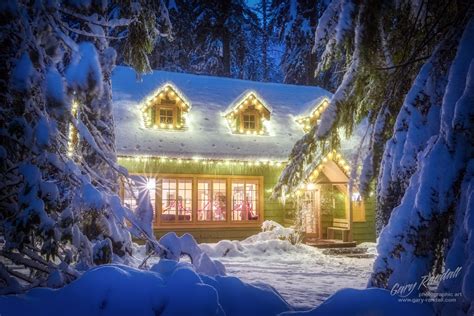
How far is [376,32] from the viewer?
13.9 feet

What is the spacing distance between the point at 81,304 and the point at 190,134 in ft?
40.6

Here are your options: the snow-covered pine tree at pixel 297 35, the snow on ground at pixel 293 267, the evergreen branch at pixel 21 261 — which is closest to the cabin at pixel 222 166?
the snow on ground at pixel 293 267

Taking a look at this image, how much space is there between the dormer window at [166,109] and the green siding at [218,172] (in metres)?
1.72

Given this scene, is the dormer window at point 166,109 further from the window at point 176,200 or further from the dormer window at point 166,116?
the window at point 176,200

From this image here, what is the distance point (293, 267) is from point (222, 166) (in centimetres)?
578

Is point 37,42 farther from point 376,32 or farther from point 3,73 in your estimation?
point 376,32

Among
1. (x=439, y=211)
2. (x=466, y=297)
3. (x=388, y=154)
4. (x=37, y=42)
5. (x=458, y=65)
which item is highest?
(x=37, y=42)

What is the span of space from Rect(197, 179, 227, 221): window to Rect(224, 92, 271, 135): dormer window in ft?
8.15

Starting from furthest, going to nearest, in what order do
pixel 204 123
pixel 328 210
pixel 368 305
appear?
pixel 328 210, pixel 204 123, pixel 368 305

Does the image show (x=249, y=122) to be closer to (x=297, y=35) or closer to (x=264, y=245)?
(x=264, y=245)

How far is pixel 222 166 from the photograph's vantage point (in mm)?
16109

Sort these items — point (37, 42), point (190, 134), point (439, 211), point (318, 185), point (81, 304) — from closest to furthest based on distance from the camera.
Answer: point (439, 211) < point (81, 304) < point (37, 42) < point (190, 134) < point (318, 185)

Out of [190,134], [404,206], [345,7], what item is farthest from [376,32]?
[190,134]

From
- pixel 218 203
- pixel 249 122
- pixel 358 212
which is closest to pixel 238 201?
pixel 218 203
